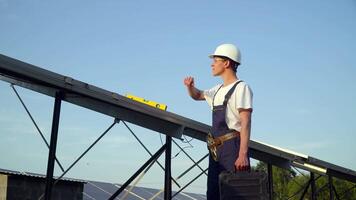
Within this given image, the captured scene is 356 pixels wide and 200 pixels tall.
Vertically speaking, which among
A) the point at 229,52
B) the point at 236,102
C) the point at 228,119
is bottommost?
the point at 228,119

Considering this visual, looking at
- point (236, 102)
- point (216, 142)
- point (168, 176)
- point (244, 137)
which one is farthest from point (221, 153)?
point (168, 176)

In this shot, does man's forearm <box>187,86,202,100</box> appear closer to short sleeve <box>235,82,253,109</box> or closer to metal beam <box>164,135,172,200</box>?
short sleeve <box>235,82,253,109</box>

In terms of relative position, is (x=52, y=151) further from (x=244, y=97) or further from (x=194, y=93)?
(x=244, y=97)

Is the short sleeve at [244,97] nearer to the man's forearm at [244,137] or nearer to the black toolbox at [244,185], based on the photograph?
the man's forearm at [244,137]

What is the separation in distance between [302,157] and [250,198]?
4452mm

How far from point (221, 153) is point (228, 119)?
0.97ft

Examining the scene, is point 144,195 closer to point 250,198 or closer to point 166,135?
point 166,135

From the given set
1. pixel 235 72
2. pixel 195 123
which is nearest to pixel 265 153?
pixel 195 123

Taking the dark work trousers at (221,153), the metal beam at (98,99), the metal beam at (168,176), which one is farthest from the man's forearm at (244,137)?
the metal beam at (168,176)

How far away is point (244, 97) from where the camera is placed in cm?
395

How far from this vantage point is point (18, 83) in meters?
4.45

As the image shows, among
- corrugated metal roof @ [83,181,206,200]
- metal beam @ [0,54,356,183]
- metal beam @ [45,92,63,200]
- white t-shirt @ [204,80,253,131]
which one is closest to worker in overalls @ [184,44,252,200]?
white t-shirt @ [204,80,253,131]

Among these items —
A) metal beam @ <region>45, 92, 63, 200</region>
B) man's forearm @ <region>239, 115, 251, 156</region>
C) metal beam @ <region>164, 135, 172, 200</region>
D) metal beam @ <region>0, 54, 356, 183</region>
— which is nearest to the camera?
man's forearm @ <region>239, 115, 251, 156</region>

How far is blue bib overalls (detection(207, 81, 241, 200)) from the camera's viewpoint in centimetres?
390
